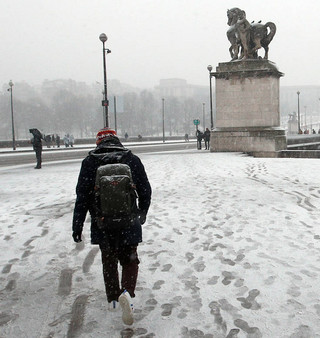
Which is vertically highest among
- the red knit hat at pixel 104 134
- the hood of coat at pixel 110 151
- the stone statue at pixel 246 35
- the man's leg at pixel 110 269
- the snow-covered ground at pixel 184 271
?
the stone statue at pixel 246 35

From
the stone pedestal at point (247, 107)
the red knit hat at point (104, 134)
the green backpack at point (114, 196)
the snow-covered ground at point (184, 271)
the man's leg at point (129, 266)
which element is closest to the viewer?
the green backpack at point (114, 196)

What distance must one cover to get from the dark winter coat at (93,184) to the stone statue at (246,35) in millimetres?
20868

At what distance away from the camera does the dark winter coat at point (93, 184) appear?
3.84 m

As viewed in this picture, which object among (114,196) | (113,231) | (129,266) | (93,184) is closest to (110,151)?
(93,184)

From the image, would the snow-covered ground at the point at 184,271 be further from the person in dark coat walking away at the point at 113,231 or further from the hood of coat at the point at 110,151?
the hood of coat at the point at 110,151

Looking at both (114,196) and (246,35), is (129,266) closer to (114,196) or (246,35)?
(114,196)

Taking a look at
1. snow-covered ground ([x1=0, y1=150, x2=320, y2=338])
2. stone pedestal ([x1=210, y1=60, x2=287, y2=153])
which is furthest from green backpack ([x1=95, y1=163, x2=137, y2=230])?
stone pedestal ([x1=210, y1=60, x2=287, y2=153])

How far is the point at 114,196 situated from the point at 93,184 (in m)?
0.36

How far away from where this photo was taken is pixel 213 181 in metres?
A: 12.4

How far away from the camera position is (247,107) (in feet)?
77.9

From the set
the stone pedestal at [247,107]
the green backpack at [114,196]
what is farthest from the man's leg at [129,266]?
the stone pedestal at [247,107]

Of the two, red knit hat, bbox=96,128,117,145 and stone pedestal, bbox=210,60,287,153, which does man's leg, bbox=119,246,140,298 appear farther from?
stone pedestal, bbox=210,60,287,153

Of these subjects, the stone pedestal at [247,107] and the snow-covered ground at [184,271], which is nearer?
the snow-covered ground at [184,271]

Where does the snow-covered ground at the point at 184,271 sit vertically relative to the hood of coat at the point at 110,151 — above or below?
below
